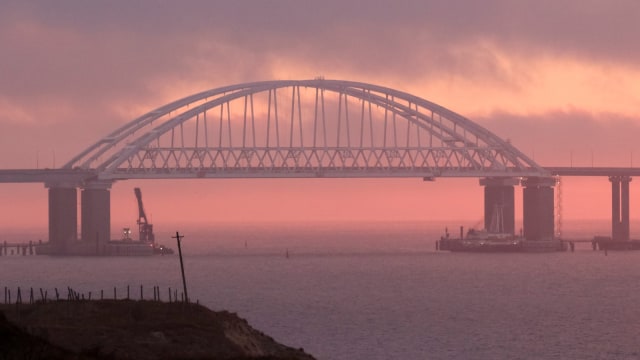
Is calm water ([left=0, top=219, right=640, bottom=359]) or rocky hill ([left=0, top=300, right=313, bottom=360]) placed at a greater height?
rocky hill ([left=0, top=300, right=313, bottom=360])

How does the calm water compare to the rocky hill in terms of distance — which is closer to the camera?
the rocky hill

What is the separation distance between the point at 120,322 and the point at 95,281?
303 feet

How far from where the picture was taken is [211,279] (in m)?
183

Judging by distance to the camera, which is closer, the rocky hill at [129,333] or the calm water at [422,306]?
the rocky hill at [129,333]

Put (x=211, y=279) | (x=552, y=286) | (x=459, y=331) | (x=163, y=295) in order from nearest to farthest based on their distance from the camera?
(x=459, y=331) → (x=163, y=295) → (x=552, y=286) → (x=211, y=279)

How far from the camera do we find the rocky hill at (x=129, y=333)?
72750 millimetres

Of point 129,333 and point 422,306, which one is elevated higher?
point 129,333

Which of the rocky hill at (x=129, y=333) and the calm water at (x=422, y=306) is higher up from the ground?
the rocky hill at (x=129, y=333)

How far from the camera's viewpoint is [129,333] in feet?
261

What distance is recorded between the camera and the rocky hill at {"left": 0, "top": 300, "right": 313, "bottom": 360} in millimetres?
72750

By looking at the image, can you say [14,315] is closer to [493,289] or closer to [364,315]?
[364,315]

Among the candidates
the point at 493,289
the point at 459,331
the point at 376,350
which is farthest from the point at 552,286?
the point at 376,350

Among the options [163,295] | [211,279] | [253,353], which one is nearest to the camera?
[253,353]

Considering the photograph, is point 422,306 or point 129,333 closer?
point 129,333
